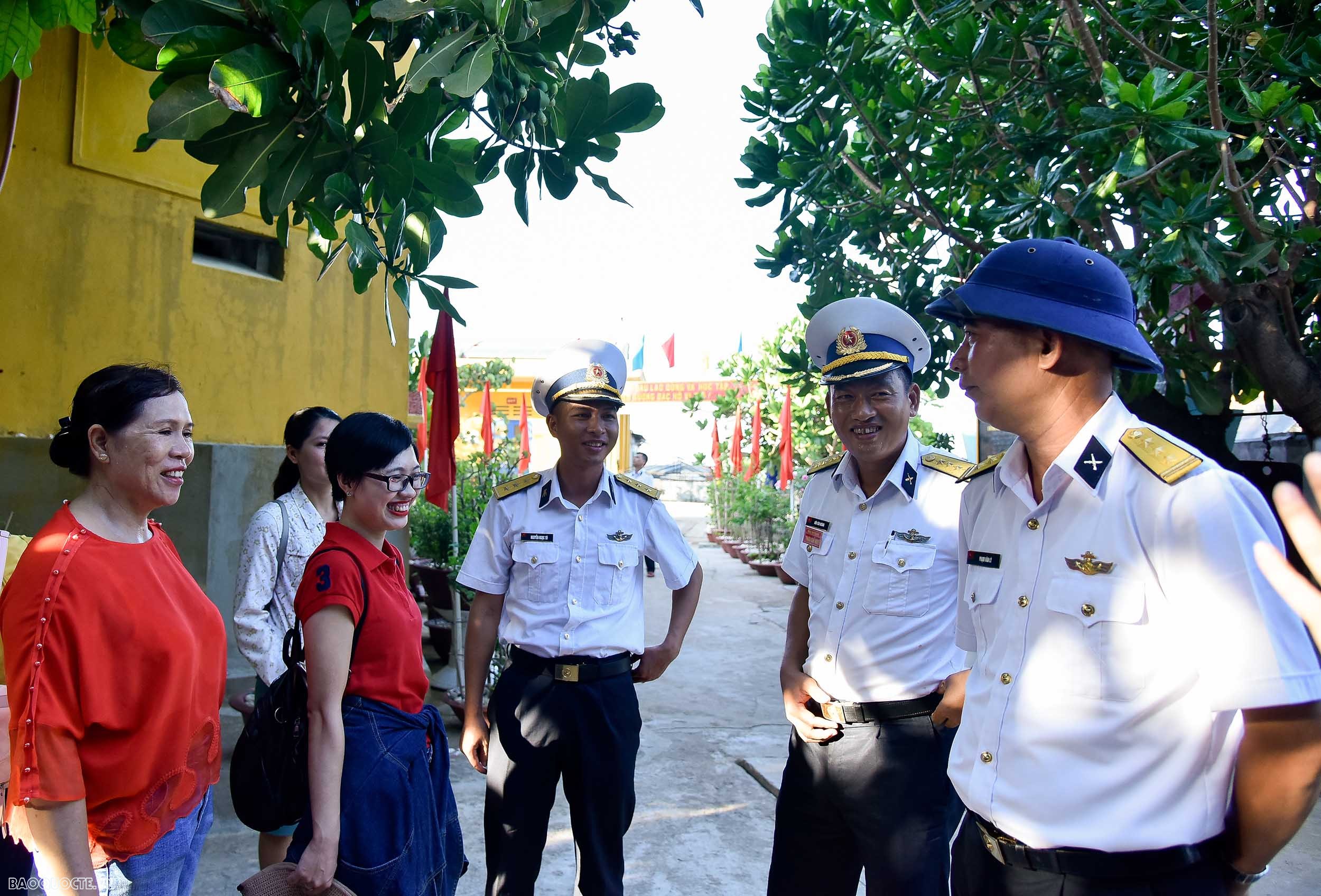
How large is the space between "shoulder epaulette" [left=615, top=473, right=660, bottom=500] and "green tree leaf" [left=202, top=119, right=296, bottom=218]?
5.00ft

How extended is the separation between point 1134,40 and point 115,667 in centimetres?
409

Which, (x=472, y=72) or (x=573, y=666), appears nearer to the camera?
(x=472, y=72)

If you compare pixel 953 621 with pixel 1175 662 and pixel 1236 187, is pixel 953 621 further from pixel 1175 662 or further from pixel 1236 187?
pixel 1236 187

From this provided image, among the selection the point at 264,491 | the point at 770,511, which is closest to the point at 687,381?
the point at 770,511

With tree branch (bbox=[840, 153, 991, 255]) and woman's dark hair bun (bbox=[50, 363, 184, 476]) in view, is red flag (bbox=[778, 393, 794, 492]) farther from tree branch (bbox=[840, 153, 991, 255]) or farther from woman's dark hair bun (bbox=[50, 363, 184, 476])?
woman's dark hair bun (bbox=[50, 363, 184, 476])

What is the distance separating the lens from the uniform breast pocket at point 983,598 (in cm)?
160

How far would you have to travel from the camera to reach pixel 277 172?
68.6 inches

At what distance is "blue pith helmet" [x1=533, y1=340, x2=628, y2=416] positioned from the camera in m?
2.75

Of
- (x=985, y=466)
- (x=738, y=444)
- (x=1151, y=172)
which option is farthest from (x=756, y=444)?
(x=985, y=466)

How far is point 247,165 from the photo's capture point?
1718mm

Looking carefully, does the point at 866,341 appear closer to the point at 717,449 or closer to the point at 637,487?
the point at 637,487

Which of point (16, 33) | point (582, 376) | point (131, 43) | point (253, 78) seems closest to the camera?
point (253, 78)

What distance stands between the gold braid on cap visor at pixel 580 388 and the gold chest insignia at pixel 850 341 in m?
0.73

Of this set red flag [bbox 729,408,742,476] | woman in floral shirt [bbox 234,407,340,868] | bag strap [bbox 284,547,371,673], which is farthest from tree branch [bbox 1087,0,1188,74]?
red flag [bbox 729,408,742,476]
